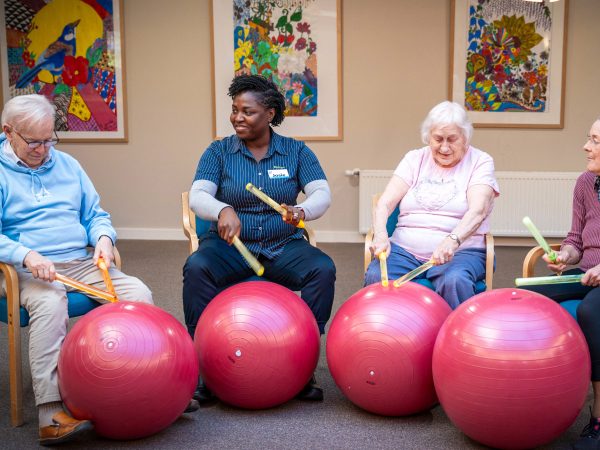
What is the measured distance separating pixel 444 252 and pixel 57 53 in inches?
183

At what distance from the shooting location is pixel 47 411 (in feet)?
7.32

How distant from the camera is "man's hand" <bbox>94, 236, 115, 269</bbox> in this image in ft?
8.53

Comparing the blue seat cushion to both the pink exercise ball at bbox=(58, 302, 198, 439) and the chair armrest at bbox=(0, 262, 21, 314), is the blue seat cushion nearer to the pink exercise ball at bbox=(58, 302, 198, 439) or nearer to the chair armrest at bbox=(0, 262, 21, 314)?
the chair armrest at bbox=(0, 262, 21, 314)

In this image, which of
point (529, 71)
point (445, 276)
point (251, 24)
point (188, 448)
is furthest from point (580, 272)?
point (251, 24)

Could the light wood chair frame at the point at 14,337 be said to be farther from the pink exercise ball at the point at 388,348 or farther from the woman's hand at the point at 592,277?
the woman's hand at the point at 592,277

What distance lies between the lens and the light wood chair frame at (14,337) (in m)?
2.34

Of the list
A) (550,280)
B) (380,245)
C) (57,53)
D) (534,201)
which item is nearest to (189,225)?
(380,245)

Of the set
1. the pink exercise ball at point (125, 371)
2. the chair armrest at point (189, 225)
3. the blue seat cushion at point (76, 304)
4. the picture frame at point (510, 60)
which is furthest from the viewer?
the picture frame at point (510, 60)

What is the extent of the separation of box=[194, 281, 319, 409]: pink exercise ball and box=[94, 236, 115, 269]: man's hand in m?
0.45

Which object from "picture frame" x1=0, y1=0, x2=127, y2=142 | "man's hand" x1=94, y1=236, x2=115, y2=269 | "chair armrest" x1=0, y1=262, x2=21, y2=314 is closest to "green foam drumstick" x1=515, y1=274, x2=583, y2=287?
"man's hand" x1=94, y1=236, x2=115, y2=269

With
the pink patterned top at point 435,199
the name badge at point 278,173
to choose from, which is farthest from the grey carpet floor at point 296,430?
the name badge at point 278,173

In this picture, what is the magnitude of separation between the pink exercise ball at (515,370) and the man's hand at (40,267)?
131 cm

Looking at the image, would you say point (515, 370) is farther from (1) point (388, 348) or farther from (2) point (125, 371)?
(2) point (125, 371)

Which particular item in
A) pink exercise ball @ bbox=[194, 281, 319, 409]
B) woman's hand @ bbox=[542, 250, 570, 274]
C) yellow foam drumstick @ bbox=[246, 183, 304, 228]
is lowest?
pink exercise ball @ bbox=[194, 281, 319, 409]
